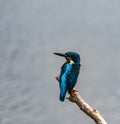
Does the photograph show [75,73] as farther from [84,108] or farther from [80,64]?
[84,108]

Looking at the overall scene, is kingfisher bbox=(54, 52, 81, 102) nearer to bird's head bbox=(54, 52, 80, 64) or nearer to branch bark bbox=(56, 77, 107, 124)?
bird's head bbox=(54, 52, 80, 64)

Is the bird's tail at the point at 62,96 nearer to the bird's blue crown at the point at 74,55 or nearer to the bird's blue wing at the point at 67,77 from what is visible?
the bird's blue wing at the point at 67,77

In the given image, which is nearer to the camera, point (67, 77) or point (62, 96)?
point (62, 96)

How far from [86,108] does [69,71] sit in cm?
196

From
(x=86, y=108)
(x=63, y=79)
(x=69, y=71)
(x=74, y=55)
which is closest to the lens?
(x=86, y=108)

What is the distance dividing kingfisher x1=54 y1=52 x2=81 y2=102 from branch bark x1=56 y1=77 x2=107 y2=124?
282 millimetres

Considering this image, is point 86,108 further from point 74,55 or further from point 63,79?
point 74,55

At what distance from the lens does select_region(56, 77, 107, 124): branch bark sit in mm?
8117

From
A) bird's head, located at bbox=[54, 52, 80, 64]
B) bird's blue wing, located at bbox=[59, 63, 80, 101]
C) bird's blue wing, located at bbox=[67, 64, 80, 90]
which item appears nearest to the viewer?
bird's blue wing, located at bbox=[59, 63, 80, 101]

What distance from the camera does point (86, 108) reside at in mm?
8391

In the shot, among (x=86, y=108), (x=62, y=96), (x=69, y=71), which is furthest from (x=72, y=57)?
(x=86, y=108)

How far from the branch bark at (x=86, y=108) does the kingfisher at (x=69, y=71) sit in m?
0.28

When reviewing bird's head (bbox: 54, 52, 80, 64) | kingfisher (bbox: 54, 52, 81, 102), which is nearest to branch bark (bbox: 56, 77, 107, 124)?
kingfisher (bbox: 54, 52, 81, 102)

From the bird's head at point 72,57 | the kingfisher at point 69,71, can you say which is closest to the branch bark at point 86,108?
the kingfisher at point 69,71
